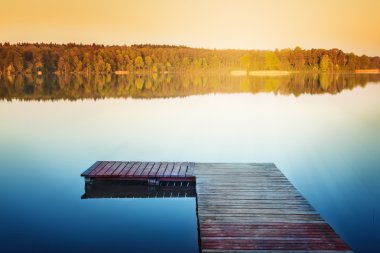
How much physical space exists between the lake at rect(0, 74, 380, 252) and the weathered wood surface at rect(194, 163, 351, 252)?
0.51 meters

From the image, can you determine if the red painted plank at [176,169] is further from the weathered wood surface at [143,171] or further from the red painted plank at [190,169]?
the red painted plank at [190,169]

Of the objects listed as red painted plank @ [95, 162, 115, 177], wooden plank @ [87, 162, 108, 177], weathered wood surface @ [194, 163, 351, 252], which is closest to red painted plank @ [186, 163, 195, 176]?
weathered wood surface @ [194, 163, 351, 252]

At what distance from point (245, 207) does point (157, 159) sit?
17.5 ft

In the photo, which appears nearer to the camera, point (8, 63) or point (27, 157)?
point (27, 157)

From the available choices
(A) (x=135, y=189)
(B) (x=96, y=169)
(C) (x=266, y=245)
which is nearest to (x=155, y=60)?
(B) (x=96, y=169)

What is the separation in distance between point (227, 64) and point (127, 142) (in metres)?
105

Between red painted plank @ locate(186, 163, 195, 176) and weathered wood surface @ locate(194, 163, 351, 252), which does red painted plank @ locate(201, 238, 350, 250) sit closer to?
weathered wood surface @ locate(194, 163, 351, 252)

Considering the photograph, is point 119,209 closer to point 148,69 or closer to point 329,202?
point 329,202

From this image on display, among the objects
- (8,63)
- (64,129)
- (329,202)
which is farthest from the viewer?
(8,63)

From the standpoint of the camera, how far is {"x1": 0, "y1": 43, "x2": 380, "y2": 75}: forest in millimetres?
98312

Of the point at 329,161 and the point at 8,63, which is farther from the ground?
the point at 8,63

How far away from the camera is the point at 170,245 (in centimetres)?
570

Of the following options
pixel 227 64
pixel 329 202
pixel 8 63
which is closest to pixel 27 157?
pixel 329 202

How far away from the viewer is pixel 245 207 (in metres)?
5.97
